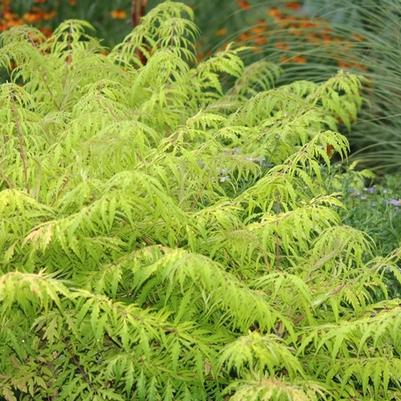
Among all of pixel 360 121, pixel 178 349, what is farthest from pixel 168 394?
pixel 360 121

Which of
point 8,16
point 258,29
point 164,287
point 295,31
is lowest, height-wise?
point 258,29

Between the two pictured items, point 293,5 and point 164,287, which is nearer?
point 164,287

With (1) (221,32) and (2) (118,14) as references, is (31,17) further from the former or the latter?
(1) (221,32)

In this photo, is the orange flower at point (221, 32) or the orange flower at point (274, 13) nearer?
the orange flower at point (221, 32)

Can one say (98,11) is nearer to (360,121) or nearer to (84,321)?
(360,121)

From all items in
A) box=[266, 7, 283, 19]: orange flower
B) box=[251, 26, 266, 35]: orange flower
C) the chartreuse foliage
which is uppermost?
the chartreuse foliage

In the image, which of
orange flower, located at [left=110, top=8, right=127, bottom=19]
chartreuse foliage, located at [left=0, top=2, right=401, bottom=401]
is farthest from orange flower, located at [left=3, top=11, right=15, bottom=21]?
chartreuse foliage, located at [left=0, top=2, right=401, bottom=401]

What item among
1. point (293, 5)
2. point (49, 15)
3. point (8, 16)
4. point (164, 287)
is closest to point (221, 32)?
point (293, 5)

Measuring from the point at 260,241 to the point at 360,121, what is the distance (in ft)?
12.0

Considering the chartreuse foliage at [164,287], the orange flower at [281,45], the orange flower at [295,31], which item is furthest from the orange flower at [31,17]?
the chartreuse foliage at [164,287]

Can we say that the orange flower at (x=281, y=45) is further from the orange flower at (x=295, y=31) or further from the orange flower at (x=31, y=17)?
the orange flower at (x=31, y=17)

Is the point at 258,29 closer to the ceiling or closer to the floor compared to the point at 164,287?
closer to the floor

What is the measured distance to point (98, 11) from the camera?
9.98 metres

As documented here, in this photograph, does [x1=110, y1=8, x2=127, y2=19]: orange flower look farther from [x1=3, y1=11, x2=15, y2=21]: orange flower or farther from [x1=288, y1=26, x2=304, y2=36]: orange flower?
[x1=288, y1=26, x2=304, y2=36]: orange flower
